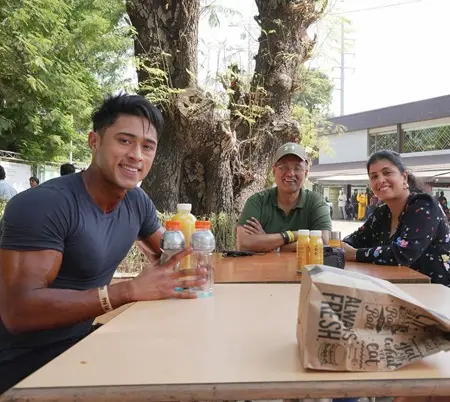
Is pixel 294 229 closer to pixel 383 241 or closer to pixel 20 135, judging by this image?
pixel 383 241

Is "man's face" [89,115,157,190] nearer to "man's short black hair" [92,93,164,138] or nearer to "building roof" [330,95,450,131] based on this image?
"man's short black hair" [92,93,164,138]

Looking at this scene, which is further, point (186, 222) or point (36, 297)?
point (186, 222)

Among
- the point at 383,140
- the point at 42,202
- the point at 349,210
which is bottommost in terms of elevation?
the point at 349,210

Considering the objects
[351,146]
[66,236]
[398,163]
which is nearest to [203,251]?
[66,236]

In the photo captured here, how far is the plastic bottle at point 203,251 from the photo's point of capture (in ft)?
6.45

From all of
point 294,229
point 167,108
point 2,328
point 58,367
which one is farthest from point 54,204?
point 167,108

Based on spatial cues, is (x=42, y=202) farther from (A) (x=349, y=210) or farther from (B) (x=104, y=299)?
(A) (x=349, y=210)

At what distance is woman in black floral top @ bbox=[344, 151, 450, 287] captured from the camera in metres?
2.87

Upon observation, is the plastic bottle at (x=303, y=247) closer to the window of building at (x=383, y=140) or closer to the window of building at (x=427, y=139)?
the window of building at (x=427, y=139)

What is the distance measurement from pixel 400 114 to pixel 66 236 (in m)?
20.8

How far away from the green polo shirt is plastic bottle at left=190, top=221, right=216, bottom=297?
175cm

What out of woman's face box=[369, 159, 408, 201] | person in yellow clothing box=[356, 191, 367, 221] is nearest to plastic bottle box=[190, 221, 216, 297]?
woman's face box=[369, 159, 408, 201]

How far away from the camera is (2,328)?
1.88 metres

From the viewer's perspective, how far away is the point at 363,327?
3.60ft
